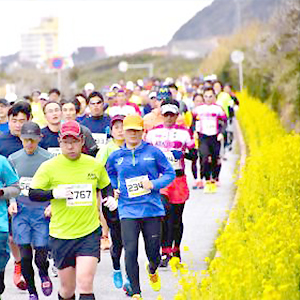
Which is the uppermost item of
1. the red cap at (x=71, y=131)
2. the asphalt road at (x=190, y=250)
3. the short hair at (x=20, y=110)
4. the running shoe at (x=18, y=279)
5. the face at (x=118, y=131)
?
the red cap at (x=71, y=131)

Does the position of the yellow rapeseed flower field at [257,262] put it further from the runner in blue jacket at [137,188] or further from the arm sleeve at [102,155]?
the arm sleeve at [102,155]

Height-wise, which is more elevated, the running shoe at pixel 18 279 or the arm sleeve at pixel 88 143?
the arm sleeve at pixel 88 143

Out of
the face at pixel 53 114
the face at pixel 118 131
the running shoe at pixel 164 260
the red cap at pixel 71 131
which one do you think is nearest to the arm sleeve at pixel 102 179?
the red cap at pixel 71 131

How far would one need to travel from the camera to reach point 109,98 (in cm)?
1648

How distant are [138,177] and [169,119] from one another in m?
1.81

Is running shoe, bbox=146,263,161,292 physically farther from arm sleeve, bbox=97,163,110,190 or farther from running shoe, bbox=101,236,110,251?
running shoe, bbox=101,236,110,251

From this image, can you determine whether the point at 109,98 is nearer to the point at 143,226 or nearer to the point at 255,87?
the point at 143,226

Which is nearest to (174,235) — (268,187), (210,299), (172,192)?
(172,192)

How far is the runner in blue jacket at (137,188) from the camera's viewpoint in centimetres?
896

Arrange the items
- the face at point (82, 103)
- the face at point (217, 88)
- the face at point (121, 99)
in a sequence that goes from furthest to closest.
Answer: the face at point (217, 88) → the face at point (121, 99) → the face at point (82, 103)

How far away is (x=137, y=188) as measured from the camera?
9078 mm

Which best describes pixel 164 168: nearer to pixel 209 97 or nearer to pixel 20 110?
pixel 20 110

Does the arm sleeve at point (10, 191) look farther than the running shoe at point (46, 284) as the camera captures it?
No

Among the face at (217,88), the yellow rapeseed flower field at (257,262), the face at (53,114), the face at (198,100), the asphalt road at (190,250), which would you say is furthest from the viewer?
the face at (217,88)
